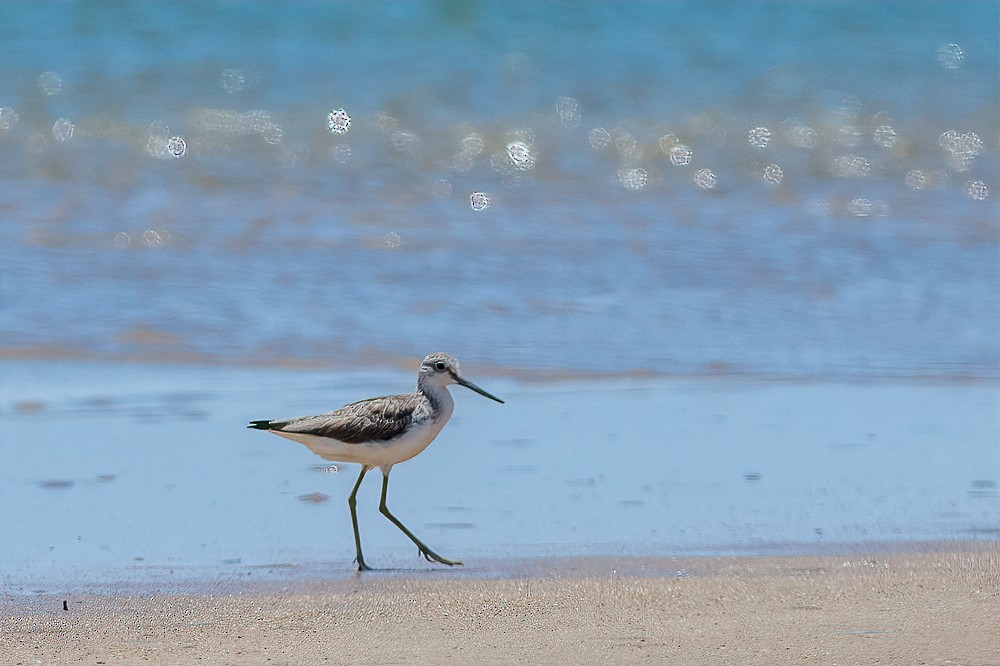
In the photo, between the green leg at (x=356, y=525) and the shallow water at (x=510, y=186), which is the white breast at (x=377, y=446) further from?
the shallow water at (x=510, y=186)

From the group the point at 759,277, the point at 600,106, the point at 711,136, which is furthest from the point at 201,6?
the point at 759,277

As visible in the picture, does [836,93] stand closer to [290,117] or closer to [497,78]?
[497,78]

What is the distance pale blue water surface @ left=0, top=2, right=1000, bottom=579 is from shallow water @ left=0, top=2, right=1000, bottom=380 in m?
0.04

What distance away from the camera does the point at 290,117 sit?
12594 mm

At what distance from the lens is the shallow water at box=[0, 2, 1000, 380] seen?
7219 mm

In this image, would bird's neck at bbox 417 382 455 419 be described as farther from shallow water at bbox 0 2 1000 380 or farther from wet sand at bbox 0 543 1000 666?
shallow water at bbox 0 2 1000 380

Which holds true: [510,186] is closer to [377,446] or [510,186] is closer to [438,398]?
[438,398]

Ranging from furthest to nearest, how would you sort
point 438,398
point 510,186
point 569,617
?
point 510,186, point 438,398, point 569,617

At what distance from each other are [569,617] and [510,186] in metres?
7.05

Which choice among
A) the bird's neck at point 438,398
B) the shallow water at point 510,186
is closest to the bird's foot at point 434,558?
the bird's neck at point 438,398

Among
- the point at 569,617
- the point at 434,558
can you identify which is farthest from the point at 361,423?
the point at 569,617

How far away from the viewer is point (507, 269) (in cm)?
838

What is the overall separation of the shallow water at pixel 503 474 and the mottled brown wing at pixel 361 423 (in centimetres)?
29

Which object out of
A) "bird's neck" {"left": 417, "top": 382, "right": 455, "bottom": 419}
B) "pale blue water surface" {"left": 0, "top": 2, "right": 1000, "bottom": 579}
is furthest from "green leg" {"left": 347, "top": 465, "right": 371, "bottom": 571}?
"bird's neck" {"left": 417, "top": 382, "right": 455, "bottom": 419}
